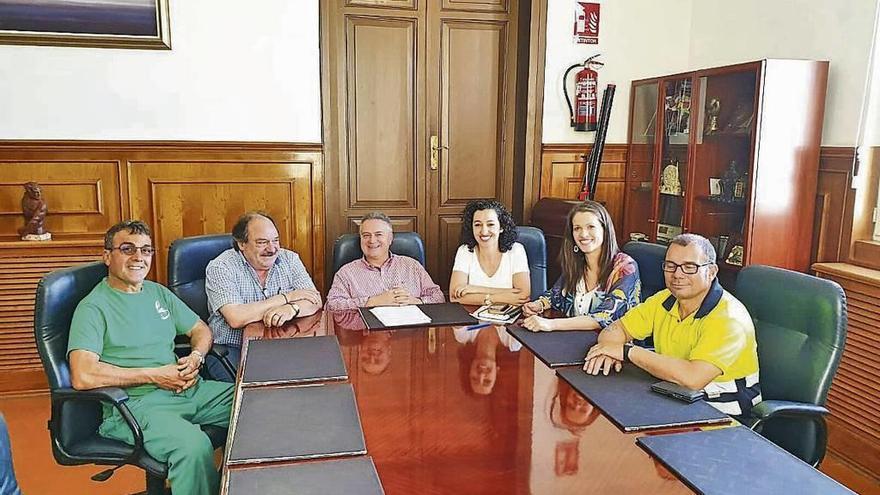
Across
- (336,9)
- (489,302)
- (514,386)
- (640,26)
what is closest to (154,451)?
(514,386)

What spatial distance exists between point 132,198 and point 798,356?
3.19 meters

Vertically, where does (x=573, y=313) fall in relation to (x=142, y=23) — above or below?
below

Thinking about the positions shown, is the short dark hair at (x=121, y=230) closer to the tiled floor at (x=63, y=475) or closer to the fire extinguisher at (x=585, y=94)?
the tiled floor at (x=63, y=475)

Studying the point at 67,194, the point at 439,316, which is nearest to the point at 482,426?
the point at 439,316

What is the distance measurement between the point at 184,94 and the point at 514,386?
2700mm

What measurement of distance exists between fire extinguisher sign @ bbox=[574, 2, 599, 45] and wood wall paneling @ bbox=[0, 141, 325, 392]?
1740 mm

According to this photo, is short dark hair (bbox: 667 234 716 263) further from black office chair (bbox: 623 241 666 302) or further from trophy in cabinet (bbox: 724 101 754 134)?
trophy in cabinet (bbox: 724 101 754 134)

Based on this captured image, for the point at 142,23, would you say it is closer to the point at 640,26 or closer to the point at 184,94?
the point at 184,94

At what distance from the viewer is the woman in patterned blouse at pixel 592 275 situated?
241 cm

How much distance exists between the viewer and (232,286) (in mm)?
2553

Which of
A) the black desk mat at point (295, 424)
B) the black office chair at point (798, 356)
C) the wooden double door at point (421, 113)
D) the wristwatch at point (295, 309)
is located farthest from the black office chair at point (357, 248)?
the black office chair at point (798, 356)

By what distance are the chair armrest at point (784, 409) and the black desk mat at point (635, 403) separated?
10.0 inches

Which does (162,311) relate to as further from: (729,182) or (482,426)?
(729,182)

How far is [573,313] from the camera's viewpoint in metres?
2.54
